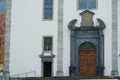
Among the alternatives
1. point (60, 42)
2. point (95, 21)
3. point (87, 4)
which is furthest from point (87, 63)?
point (87, 4)

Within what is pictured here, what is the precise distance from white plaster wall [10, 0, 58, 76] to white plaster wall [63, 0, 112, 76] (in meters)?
0.97

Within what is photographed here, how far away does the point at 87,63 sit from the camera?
34750mm

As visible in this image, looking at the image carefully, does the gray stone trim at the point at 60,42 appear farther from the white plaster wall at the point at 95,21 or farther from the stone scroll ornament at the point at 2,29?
the stone scroll ornament at the point at 2,29

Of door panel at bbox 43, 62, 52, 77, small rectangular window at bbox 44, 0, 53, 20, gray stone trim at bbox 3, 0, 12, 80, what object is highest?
small rectangular window at bbox 44, 0, 53, 20

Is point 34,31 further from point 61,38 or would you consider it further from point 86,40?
point 86,40

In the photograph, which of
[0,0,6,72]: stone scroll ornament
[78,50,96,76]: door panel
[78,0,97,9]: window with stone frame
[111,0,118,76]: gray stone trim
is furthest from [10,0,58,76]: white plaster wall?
[111,0,118,76]: gray stone trim

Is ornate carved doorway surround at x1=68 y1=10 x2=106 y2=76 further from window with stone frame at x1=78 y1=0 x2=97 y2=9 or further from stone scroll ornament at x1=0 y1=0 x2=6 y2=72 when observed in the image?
stone scroll ornament at x1=0 y1=0 x2=6 y2=72

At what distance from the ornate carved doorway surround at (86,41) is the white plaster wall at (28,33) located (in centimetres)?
160

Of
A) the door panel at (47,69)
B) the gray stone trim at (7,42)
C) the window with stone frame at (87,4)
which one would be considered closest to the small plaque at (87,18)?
the window with stone frame at (87,4)

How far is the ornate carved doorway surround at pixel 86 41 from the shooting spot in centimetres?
3412

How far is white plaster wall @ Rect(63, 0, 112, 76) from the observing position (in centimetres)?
3397

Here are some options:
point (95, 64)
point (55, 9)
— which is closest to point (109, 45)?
point (95, 64)

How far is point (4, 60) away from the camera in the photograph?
3522 cm

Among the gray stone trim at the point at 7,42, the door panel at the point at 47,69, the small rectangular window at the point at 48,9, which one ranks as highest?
the small rectangular window at the point at 48,9
